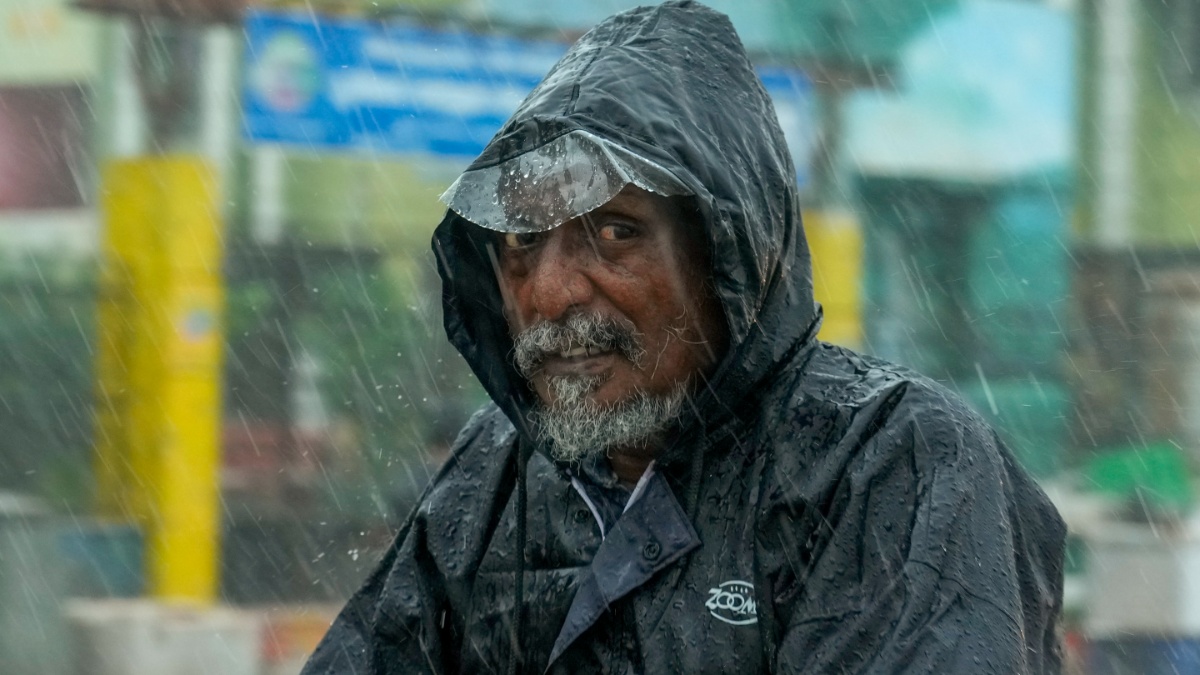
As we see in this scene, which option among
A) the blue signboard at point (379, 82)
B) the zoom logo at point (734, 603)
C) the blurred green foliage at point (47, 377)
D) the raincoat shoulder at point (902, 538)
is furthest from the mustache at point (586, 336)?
the blurred green foliage at point (47, 377)

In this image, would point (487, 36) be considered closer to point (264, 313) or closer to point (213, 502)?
point (264, 313)

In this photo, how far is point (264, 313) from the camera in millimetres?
7695

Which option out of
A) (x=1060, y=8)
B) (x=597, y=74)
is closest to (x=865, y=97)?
(x=1060, y=8)

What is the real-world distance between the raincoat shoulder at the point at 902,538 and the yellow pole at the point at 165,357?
5790 mm

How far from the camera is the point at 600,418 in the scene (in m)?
2.33

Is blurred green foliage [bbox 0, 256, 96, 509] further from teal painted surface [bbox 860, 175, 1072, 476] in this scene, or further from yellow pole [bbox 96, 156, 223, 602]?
teal painted surface [bbox 860, 175, 1072, 476]

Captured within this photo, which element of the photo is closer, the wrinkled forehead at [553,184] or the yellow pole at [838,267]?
the wrinkled forehead at [553,184]

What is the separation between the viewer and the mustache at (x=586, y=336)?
2.31m

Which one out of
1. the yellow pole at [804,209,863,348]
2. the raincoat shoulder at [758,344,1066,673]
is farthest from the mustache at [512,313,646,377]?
the yellow pole at [804,209,863,348]

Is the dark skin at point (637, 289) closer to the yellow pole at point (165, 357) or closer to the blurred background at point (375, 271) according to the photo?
the blurred background at point (375, 271)

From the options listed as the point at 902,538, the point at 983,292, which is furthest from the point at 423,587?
the point at 983,292

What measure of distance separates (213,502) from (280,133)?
205 cm

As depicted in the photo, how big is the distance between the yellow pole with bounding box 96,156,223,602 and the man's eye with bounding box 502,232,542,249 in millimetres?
5327

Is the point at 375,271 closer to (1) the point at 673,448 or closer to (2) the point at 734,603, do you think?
(1) the point at 673,448
